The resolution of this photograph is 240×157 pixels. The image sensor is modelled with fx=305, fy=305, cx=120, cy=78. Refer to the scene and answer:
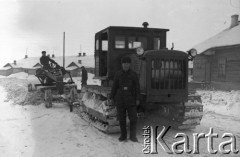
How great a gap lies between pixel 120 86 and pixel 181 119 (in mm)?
1910

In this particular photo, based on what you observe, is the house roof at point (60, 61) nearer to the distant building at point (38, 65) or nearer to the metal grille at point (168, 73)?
the distant building at point (38, 65)

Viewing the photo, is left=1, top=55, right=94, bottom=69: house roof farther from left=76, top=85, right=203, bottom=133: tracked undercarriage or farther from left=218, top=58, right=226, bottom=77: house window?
left=76, top=85, right=203, bottom=133: tracked undercarriage

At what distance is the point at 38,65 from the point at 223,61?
59.0 meters

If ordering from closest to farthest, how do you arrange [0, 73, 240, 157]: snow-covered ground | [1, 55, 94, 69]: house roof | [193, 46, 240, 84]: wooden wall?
[0, 73, 240, 157]: snow-covered ground, [193, 46, 240, 84]: wooden wall, [1, 55, 94, 69]: house roof

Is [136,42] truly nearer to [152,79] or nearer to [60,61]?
[152,79]

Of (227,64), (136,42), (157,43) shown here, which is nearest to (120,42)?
(136,42)

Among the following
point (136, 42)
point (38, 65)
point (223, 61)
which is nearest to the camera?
point (136, 42)

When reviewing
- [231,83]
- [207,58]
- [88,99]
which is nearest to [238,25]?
[207,58]

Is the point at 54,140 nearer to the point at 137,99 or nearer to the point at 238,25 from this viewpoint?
the point at 137,99

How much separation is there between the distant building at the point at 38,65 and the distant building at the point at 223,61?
38738mm

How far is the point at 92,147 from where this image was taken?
597 centimetres

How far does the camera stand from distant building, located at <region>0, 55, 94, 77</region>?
2499 inches

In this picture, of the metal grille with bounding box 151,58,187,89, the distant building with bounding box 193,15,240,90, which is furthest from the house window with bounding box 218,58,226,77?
the metal grille with bounding box 151,58,187,89

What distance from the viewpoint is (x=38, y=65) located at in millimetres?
74438
